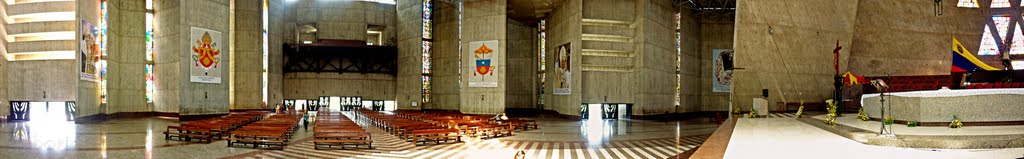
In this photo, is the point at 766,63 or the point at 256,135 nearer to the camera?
the point at 256,135

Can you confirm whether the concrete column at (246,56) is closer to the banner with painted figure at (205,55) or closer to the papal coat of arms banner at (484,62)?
the banner with painted figure at (205,55)

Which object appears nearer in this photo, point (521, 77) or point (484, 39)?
point (484, 39)

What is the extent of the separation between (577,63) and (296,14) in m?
21.1

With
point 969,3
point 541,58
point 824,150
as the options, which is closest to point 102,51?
point 541,58

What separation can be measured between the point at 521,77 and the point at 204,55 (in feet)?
59.4

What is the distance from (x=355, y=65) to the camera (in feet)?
137

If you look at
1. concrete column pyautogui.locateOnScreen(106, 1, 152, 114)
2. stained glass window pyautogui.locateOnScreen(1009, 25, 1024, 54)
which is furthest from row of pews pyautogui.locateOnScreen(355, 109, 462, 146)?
stained glass window pyautogui.locateOnScreen(1009, 25, 1024, 54)

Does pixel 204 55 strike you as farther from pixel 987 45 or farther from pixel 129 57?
pixel 987 45

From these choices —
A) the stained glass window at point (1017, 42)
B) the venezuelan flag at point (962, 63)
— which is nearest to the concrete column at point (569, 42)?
the venezuelan flag at point (962, 63)

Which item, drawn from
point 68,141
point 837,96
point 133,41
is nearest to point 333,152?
point 68,141

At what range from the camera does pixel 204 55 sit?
2567 centimetres

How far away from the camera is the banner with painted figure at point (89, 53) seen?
23.4 meters

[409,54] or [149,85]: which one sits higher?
[409,54]

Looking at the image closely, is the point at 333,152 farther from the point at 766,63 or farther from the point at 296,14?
the point at 296,14
